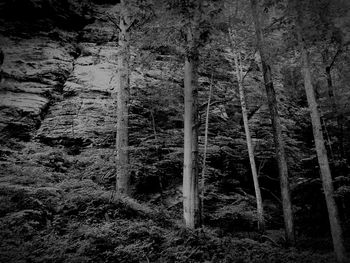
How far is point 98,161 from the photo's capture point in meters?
9.03

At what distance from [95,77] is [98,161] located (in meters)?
6.42

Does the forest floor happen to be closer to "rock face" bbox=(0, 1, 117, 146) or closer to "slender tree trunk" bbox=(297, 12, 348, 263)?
"slender tree trunk" bbox=(297, 12, 348, 263)

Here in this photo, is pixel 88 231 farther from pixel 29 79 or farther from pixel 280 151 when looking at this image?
pixel 29 79

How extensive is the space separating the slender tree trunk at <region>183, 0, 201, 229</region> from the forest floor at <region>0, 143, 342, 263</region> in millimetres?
443

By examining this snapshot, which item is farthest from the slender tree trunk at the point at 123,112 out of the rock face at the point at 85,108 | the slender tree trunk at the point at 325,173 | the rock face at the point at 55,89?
the slender tree trunk at the point at 325,173

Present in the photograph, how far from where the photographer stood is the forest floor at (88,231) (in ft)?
16.6

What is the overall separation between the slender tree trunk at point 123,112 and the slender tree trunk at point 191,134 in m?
2.72

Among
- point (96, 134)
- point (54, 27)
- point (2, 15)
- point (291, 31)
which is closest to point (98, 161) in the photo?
point (96, 134)

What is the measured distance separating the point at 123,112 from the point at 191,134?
3.82 meters

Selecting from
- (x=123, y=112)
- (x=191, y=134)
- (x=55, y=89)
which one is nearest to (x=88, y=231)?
(x=191, y=134)

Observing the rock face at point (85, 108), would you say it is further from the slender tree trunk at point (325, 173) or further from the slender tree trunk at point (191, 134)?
the slender tree trunk at point (325, 173)

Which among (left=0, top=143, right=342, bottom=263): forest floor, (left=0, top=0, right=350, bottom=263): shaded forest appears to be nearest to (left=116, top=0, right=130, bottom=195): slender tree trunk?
(left=0, top=0, right=350, bottom=263): shaded forest

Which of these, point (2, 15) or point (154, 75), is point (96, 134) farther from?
point (2, 15)

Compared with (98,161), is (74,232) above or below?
below
